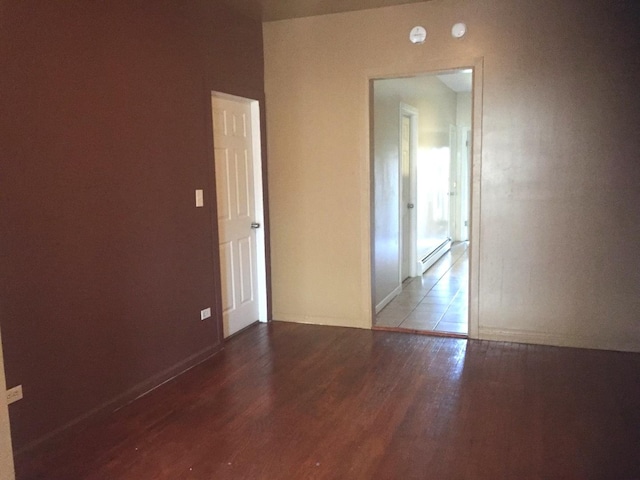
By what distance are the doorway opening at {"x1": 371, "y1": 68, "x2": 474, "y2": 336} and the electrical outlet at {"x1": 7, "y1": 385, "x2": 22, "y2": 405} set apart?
282 centimetres

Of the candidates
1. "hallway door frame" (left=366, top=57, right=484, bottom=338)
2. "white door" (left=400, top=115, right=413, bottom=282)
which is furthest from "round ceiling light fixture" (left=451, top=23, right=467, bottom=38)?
"white door" (left=400, top=115, right=413, bottom=282)

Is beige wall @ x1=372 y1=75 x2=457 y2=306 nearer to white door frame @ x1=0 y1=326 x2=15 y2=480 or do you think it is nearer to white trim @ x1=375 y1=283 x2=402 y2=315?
white trim @ x1=375 y1=283 x2=402 y2=315

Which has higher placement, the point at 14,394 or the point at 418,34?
Answer: the point at 418,34

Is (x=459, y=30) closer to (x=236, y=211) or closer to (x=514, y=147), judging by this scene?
(x=514, y=147)

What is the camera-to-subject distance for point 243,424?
2.90 metres

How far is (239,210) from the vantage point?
4.45 metres

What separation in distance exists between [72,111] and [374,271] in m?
2.75

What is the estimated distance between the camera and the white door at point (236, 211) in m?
4.19

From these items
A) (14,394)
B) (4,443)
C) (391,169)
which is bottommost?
(14,394)

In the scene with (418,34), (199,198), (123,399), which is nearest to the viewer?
(123,399)

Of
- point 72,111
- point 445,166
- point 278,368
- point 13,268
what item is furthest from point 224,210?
point 445,166

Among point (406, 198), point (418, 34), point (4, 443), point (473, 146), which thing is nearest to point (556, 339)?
point (473, 146)

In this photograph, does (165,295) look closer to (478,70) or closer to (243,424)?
(243,424)

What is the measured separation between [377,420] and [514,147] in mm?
2263
